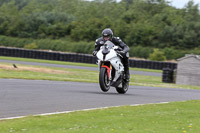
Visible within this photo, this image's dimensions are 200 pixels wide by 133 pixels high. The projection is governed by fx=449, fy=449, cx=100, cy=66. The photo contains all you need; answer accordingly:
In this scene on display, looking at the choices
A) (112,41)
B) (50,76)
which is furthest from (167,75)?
(112,41)

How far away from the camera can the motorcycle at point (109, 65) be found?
1104cm

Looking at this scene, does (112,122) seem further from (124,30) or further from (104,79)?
(124,30)

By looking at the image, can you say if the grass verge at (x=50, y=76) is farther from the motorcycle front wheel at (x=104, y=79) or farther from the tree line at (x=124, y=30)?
the tree line at (x=124, y=30)

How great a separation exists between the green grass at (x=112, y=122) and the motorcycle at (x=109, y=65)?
A: 2599 mm

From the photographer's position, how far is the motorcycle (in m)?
11.0

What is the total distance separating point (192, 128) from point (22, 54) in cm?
3323

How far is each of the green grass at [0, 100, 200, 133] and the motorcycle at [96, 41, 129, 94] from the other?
102 inches

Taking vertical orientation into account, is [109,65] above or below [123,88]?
above

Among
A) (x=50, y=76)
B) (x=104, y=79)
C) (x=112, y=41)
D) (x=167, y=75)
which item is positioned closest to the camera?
(x=104, y=79)

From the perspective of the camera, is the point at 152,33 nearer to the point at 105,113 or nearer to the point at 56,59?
the point at 56,59

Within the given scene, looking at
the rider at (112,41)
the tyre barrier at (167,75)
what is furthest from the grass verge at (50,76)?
the rider at (112,41)

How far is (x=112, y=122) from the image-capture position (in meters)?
6.70

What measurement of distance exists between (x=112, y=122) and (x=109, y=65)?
15.1 ft

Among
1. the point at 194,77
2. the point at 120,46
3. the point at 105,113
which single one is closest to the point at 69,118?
the point at 105,113
